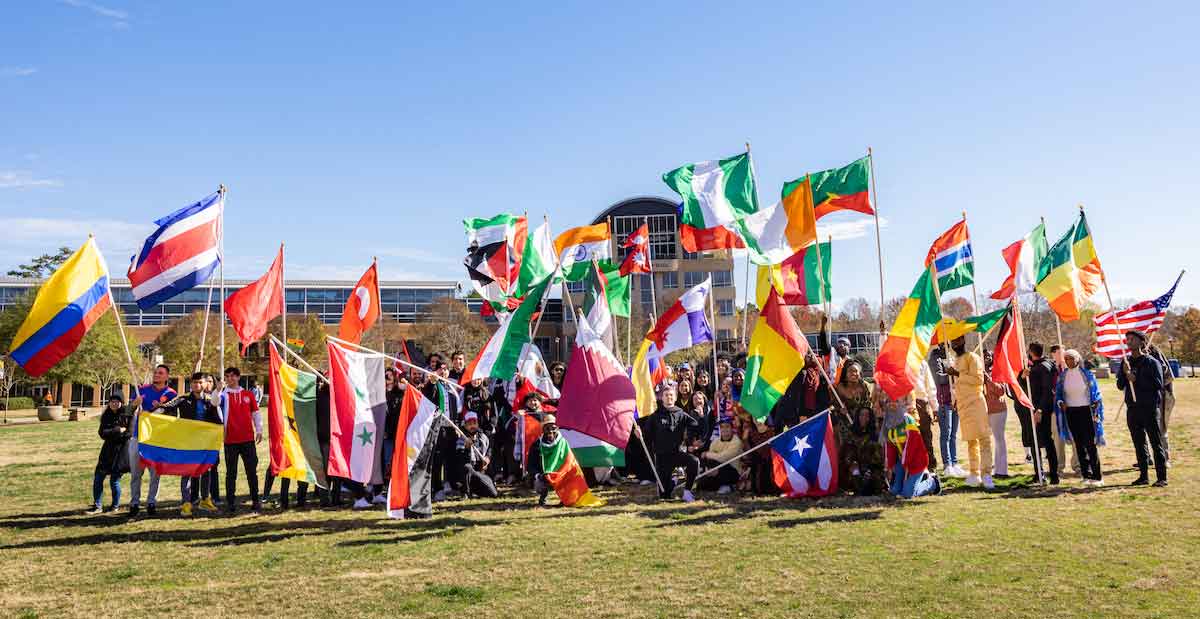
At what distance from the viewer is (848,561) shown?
28.6 feet

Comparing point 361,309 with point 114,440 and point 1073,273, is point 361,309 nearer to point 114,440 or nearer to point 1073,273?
point 114,440

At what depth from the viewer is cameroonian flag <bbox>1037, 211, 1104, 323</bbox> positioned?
15.0 metres

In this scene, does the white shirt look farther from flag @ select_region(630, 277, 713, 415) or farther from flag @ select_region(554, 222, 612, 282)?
flag @ select_region(554, 222, 612, 282)

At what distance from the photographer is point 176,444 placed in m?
12.6

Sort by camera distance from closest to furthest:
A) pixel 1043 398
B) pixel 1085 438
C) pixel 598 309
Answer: pixel 1085 438 → pixel 1043 398 → pixel 598 309

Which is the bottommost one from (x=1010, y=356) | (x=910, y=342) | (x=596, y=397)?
(x=596, y=397)

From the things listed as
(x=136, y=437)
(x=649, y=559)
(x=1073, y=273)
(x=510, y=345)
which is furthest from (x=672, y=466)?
(x=136, y=437)

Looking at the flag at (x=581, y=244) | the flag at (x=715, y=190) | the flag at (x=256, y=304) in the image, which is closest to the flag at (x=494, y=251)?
the flag at (x=581, y=244)

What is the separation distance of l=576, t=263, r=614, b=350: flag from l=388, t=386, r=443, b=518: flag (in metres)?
3.80

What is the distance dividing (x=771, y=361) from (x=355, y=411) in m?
6.25

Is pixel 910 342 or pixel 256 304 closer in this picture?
pixel 910 342

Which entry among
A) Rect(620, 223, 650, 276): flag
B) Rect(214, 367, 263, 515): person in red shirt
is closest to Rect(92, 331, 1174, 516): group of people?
Rect(214, 367, 263, 515): person in red shirt

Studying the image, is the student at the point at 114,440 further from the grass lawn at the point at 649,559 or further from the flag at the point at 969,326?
the flag at the point at 969,326

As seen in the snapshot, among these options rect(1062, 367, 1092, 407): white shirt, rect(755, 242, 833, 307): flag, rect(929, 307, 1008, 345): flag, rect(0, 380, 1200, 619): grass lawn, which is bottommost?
rect(0, 380, 1200, 619): grass lawn
